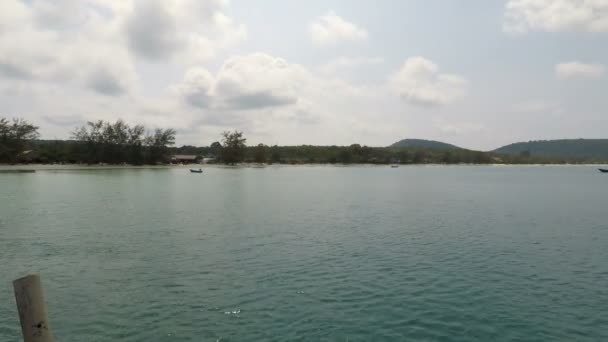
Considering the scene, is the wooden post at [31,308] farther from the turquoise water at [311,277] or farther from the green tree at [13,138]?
the green tree at [13,138]

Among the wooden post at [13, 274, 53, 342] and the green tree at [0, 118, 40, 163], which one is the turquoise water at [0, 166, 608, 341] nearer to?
the wooden post at [13, 274, 53, 342]

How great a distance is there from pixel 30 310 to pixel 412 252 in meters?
22.3

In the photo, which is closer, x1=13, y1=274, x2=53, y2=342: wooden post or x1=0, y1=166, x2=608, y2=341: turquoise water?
x1=13, y1=274, x2=53, y2=342: wooden post

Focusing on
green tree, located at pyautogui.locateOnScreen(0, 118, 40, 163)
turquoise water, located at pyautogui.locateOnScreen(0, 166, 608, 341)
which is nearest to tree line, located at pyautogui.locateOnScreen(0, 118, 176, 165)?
green tree, located at pyautogui.locateOnScreen(0, 118, 40, 163)

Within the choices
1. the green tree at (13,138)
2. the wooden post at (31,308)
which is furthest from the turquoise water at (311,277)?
the green tree at (13,138)

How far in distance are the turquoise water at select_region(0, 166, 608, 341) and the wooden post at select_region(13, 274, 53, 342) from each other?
5.01m

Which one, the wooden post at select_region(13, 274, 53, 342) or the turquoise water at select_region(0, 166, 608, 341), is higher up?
the wooden post at select_region(13, 274, 53, 342)

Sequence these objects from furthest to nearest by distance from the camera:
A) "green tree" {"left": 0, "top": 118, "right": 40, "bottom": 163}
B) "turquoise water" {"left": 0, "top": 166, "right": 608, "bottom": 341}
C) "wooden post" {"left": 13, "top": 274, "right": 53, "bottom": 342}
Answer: "green tree" {"left": 0, "top": 118, "right": 40, "bottom": 163} → "turquoise water" {"left": 0, "top": 166, "right": 608, "bottom": 341} → "wooden post" {"left": 13, "top": 274, "right": 53, "bottom": 342}

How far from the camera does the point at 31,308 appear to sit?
29.2 ft

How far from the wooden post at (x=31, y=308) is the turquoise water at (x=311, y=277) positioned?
16.4 feet

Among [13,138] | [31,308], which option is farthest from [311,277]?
[13,138]

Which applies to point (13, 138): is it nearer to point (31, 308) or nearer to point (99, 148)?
point (99, 148)

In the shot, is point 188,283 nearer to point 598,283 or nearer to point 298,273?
point 298,273

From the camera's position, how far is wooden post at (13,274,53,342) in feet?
28.6
